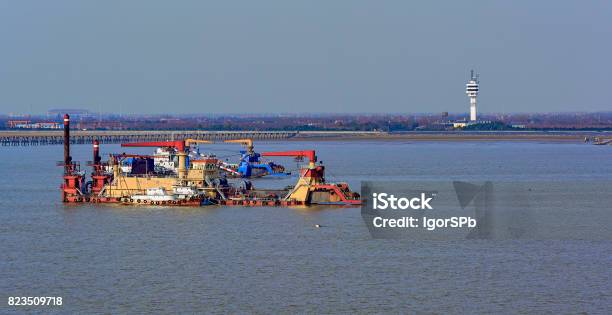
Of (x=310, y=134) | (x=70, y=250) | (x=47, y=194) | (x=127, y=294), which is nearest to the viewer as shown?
(x=127, y=294)

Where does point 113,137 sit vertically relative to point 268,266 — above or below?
above

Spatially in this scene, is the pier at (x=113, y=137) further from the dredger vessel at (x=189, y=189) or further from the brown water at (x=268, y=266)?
the brown water at (x=268, y=266)

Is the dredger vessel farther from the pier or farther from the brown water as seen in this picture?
the pier

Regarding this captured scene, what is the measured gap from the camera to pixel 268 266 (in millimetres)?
32281

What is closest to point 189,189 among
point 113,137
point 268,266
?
point 268,266

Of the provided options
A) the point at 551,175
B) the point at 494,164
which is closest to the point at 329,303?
the point at 551,175

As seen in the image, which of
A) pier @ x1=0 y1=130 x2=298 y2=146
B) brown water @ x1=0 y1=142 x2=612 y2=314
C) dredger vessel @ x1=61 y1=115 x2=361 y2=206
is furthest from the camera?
pier @ x1=0 y1=130 x2=298 y2=146

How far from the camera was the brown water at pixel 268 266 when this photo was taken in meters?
27.5

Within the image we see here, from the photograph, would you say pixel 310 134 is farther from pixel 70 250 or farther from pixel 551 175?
pixel 70 250

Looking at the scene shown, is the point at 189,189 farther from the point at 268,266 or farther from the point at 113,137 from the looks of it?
the point at 113,137

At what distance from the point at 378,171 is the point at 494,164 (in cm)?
1308

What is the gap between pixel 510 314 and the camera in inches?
1033

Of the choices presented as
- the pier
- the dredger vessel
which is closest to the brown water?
the dredger vessel

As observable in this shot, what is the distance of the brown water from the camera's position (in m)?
27.5
